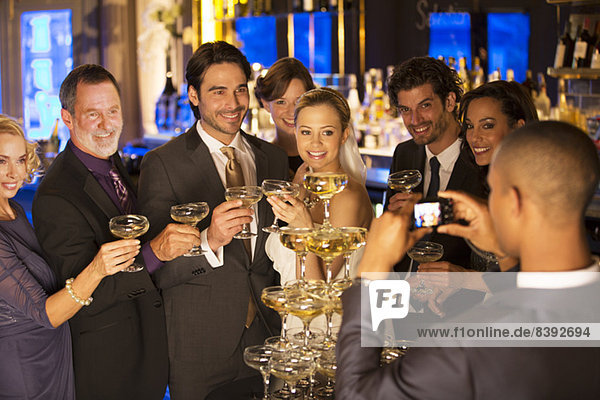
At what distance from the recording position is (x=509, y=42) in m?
5.60

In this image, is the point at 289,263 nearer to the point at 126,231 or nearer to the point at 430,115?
the point at 126,231

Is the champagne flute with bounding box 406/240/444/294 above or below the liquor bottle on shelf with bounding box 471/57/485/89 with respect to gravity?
below

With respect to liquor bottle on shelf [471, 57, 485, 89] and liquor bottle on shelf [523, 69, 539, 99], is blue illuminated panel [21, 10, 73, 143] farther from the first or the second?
liquor bottle on shelf [523, 69, 539, 99]

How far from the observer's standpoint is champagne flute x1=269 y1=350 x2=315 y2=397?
176 cm

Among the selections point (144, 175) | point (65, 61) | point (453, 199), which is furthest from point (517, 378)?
point (65, 61)

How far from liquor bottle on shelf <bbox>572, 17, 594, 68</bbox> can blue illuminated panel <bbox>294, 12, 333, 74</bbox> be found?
7.79 feet

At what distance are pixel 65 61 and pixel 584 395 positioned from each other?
8492 millimetres

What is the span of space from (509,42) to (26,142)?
4324mm

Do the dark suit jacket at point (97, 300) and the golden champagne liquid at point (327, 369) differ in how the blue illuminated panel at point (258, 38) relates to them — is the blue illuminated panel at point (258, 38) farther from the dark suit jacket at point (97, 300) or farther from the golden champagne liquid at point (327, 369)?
the golden champagne liquid at point (327, 369)

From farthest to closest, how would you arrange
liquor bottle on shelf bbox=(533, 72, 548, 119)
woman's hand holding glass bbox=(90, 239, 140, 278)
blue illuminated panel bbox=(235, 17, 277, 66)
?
blue illuminated panel bbox=(235, 17, 277, 66) → liquor bottle on shelf bbox=(533, 72, 548, 119) → woman's hand holding glass bbox=(90, 239, 140, 278)

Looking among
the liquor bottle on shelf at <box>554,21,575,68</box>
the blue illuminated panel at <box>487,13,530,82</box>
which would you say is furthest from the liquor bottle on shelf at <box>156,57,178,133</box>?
the liquor bottle on shelf at <box>554,21,575,68</box>

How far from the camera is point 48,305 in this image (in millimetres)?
2311

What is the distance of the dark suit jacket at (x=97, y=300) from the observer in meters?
2.42

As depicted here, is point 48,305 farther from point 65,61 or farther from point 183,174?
point 65,61
